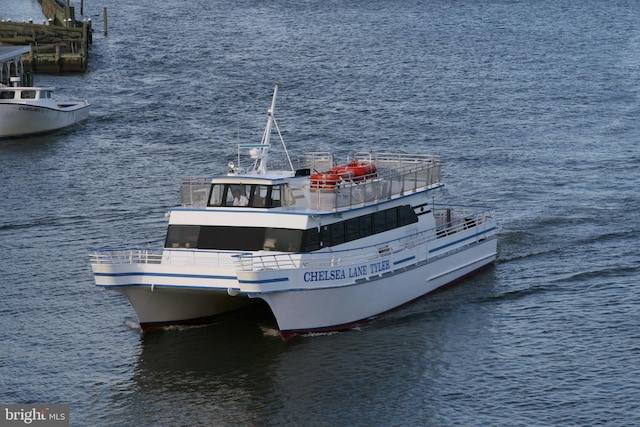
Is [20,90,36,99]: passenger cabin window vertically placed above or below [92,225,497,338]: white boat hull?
above

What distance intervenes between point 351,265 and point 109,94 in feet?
156

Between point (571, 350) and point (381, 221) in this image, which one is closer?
point (571, 350)

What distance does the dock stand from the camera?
3438 inches

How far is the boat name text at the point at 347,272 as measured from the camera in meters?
32.2

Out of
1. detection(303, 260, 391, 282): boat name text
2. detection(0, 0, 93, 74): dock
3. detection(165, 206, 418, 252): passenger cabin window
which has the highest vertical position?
detection(0, 0, 93, 74): dock

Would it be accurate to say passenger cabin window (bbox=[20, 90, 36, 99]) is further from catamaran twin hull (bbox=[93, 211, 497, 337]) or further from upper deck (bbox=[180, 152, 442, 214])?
catamaran twin hull (bbox=[93, 211, 497, 337])

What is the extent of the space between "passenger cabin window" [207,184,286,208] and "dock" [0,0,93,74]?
54.5m

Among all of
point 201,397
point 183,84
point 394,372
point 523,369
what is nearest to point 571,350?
point 523,369

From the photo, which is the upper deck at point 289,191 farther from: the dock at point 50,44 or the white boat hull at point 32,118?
the dock at point 50,44

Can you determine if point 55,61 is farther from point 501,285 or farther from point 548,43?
point 501,285

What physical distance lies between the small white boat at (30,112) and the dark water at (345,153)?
3.47 feet

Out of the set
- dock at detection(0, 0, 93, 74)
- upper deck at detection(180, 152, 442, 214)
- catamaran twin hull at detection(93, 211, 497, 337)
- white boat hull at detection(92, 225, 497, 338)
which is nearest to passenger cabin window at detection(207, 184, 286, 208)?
upper deck at detection(180, 152, 442, 214)

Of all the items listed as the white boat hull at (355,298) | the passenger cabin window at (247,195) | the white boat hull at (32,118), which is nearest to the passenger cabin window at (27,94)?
the white boat hull at (32,118)

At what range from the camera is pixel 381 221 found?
35938 millimetres
